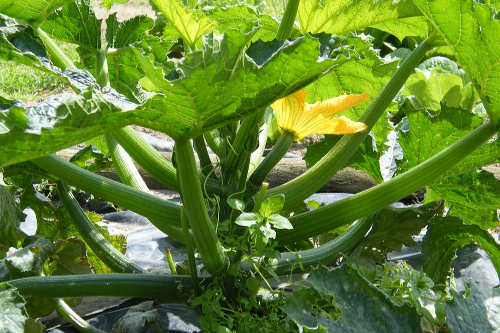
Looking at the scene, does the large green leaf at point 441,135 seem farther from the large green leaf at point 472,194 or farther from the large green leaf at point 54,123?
the large green leaf at point 54,123

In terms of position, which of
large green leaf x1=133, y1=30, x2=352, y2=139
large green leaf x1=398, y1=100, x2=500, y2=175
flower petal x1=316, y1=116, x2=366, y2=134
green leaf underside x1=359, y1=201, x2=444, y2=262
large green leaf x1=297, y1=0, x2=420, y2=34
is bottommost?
green leaf underside x1=359, y1=201, x2=444, y2=262

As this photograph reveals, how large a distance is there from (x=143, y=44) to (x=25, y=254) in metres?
0.64

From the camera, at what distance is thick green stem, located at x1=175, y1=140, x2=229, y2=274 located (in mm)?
1085

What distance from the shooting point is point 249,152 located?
52.6 inches

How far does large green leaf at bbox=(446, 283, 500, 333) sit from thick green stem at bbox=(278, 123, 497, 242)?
0.89 feet

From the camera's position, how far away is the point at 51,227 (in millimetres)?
1757

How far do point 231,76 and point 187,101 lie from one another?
0.08 metres

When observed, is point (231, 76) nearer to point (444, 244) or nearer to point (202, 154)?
point (202, 154)

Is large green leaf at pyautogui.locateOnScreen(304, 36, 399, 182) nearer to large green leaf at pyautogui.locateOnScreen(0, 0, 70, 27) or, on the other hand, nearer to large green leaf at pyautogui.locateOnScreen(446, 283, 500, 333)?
large green leaf at pyautogui.locateOnScreen(446, 283, 500, 333)

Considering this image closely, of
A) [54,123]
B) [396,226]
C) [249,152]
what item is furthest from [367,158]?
[54,123]

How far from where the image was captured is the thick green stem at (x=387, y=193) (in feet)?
4.12

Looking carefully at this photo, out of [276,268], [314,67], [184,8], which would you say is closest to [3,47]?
[184,8]

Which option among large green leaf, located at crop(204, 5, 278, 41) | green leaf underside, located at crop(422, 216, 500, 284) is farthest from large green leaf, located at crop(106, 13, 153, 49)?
green leaf underside, located at crop(422, 216, 500, 284)

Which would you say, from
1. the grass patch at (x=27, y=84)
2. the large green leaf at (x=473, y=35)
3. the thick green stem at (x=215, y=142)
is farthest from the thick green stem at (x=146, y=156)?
the grass patch at (x=27, y=84)
